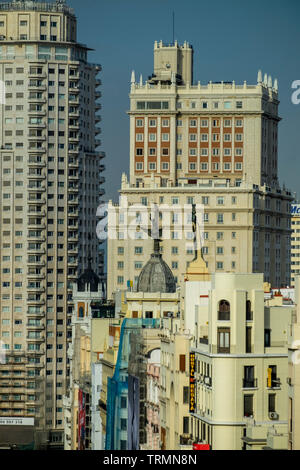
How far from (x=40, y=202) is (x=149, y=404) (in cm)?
10862

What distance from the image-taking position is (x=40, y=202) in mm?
198000

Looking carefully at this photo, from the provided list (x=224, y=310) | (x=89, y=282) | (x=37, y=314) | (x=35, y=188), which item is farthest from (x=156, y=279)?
(x=35, y=188)

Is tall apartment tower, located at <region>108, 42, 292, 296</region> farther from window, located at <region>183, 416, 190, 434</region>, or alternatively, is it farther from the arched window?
the arched window

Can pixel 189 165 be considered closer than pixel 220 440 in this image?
No

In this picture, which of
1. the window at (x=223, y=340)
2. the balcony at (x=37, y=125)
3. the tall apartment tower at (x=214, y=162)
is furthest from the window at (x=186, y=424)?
the balcony at (x=37, y=125)

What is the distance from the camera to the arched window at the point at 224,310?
72.5 metres

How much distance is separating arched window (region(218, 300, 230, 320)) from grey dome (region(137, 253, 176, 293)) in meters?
42.0

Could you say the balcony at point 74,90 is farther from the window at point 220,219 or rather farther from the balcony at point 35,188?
the window at point 220,219

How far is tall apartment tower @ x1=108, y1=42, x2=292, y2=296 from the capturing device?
184 metres

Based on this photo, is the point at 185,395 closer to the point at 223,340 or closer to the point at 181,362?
the point at 181,362

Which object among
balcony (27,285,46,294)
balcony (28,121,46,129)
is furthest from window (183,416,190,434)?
balcony (28,121,46,129)
